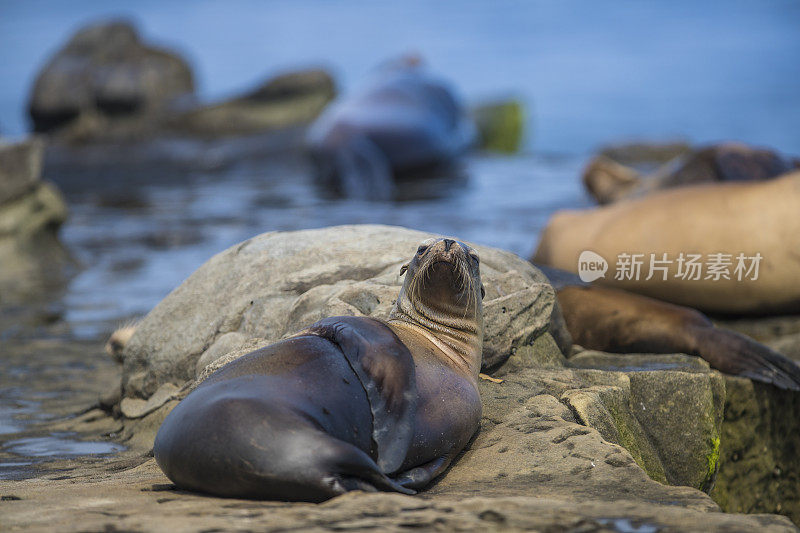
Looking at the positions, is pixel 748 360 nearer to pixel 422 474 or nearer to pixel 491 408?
pixel 491 408

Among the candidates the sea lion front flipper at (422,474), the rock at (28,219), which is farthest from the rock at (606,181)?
the sea lion front flipper at (422,474)

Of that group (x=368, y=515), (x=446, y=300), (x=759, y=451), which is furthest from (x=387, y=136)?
(x=368, y=515)

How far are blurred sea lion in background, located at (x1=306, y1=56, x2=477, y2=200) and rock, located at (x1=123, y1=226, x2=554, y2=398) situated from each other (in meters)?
7.78

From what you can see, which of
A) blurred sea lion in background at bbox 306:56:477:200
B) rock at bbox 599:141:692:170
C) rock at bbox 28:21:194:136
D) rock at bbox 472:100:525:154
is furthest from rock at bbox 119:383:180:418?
rock at bbox 472:100:525:154

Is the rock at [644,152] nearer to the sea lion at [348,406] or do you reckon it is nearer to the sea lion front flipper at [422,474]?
the sea lion at [348,406]

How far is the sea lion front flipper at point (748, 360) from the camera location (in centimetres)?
447

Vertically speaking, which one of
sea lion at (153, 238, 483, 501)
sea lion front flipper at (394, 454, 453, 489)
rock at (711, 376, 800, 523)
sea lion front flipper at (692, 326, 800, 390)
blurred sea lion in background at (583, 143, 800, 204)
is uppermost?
sea lion at (153, 238, 483, 501)

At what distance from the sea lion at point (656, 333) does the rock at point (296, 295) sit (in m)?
0.46

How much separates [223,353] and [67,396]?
143 cm

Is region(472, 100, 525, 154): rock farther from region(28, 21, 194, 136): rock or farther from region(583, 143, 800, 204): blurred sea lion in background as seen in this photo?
region(583, 143, 800, 204): blurred sea lion in background

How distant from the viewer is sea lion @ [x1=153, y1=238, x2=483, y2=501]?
106 inches

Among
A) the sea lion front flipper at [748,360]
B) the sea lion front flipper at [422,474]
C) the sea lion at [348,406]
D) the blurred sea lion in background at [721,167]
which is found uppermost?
the sea lion at [348,406]

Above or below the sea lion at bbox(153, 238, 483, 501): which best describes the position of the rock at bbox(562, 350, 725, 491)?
below
